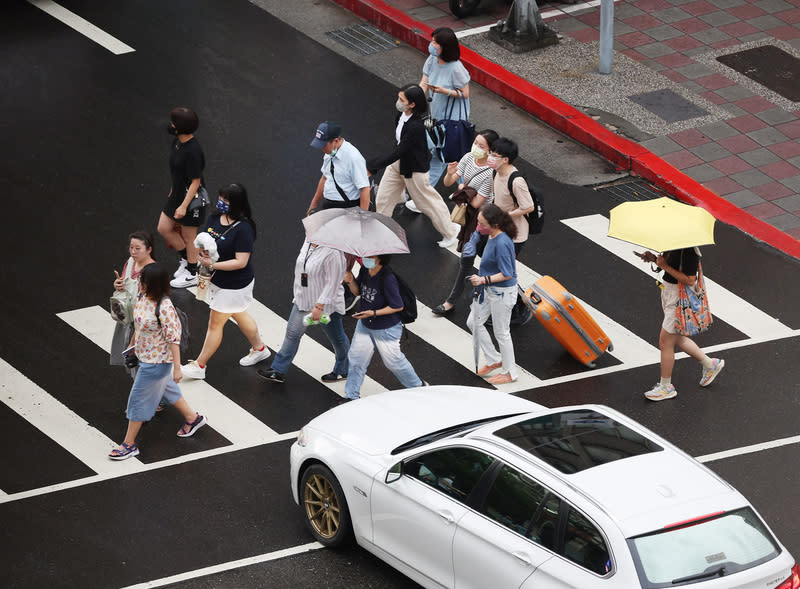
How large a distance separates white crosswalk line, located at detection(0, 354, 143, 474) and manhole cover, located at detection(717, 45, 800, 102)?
10.3 m

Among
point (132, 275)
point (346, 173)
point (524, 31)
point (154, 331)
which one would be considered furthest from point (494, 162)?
point (524, 31)

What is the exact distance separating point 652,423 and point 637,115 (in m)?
6.33

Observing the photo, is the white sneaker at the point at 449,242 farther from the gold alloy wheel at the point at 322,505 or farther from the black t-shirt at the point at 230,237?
the gold alloy wheel at the point at 322,505

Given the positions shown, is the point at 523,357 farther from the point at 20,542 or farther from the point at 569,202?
the point at 20,542

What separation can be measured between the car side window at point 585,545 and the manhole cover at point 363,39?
11521 millimetres

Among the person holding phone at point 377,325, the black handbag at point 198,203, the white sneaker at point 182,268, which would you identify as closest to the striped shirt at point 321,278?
the person holding phone at point 377,325

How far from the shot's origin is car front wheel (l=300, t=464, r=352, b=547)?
9148mm

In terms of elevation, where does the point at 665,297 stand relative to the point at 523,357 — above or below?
above

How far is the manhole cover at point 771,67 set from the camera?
55.5 feet

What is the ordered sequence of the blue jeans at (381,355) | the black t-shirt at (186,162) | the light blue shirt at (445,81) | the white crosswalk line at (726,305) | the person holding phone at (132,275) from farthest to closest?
the light blue shirt at (445,81) < the black t-shirt at (186,162) < the white crosswalk line at (726,305) < the blue jeans at (381,355) < the person holding phone at (132,275)

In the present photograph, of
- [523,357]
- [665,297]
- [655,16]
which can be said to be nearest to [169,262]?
[523,357]

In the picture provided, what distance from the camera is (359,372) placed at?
10930mm

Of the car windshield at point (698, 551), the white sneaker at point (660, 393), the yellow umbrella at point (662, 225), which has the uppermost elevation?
the yellow umbrella at point (662, 225)

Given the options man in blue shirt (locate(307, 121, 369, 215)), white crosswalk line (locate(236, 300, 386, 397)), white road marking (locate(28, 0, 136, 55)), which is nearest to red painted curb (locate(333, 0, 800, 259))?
white road marking (locate(28, 0, 136, 55))
